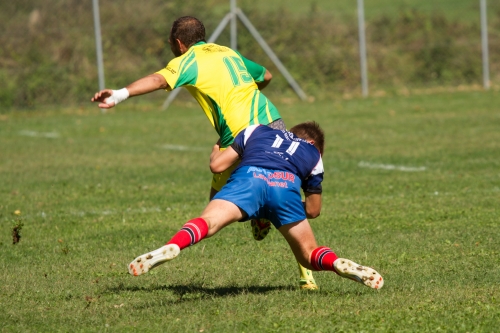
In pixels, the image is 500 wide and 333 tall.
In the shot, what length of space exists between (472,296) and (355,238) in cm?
209

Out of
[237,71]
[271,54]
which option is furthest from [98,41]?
[237,71]

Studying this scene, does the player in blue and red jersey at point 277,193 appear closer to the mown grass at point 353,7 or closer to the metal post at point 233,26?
the metal post at point 233,26

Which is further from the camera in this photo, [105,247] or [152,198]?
[152,198]

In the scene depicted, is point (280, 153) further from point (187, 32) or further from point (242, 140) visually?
point (187, 32)

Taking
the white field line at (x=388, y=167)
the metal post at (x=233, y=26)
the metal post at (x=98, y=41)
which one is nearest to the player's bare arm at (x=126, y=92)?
the white field line at (x=388, y=167)

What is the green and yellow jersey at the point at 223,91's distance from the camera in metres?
6.01

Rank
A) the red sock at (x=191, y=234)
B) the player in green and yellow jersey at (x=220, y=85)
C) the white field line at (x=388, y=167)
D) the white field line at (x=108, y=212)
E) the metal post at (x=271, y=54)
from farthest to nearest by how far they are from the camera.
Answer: the metal post at (x=271, y=54)
the white field line at (x=388, y=167)
the white field line at (x=108, y=212)
the player in green and yellow jersey at (x=220, y=85)
the red sock at (x=191, y=234)

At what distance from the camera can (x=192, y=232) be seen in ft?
16.3

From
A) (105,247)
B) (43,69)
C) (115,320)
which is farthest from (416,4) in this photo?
(115,320)

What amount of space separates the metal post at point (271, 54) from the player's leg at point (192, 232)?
647 inches

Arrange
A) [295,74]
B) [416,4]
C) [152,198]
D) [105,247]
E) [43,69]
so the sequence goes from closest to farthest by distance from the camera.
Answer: [105,247]
[152,198]
[43,69]
[295,74]
[416,4]

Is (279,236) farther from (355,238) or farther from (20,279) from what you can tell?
(20,279)

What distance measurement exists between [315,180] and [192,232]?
1022mm

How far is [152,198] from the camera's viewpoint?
9.59 metres
